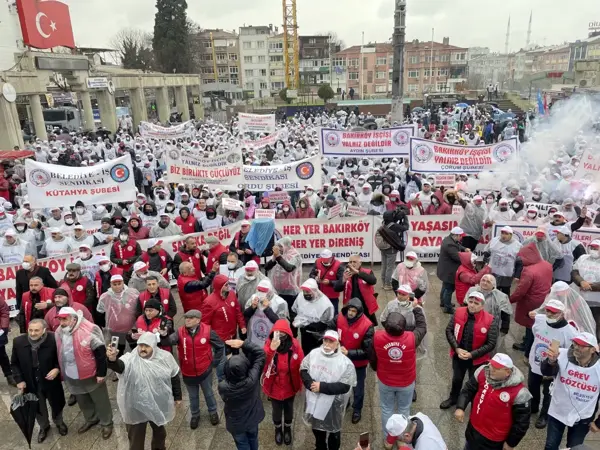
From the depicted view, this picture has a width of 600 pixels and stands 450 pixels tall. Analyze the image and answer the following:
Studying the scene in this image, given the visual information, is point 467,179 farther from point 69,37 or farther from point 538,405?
point 69,37

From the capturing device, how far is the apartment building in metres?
86.7

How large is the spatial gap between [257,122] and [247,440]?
17258 millimetres

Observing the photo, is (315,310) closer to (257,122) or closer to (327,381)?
(327,381)

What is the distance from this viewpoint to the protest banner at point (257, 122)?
20.0 m

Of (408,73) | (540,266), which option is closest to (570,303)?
(540,266)

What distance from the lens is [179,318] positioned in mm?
7520

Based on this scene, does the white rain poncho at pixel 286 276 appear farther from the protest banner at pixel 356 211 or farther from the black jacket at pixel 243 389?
the protest banner at pixel 356 211

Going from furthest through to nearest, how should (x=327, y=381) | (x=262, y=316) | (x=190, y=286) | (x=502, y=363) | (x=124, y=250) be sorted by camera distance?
(x=124, y=250)
(x=190, y=286)
(x=262, y=316)
(x=327, y=381)
(x=502, y=363)

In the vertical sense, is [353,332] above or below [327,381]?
above

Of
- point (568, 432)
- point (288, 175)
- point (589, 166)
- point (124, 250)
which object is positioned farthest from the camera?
point (288, 175)

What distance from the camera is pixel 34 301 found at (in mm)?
5707

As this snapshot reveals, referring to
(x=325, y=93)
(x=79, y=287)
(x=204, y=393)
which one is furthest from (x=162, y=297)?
(x=325, y=93)

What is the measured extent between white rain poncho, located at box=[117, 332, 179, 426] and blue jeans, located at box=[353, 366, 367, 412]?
1940 millimetres

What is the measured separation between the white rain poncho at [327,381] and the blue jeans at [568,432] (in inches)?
74.8
